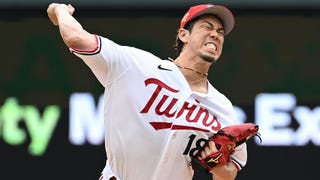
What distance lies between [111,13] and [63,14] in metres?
3.15

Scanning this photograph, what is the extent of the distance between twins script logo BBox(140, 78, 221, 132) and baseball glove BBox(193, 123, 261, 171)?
0.32 feet

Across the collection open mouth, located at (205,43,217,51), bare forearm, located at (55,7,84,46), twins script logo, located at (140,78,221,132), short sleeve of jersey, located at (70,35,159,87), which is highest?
bare forearm, located at (55,7,84,46)

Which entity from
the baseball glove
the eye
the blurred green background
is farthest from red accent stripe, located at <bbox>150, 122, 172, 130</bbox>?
the blurred green background

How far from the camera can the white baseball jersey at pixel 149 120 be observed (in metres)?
5.66

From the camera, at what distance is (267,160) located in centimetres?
857

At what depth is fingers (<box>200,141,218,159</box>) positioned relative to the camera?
5.67 m

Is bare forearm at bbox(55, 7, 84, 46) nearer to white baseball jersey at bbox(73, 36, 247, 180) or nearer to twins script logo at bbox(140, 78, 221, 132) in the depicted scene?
white baseball jersey at bbox(73, 36, 247, 180)

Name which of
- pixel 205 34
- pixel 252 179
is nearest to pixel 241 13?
pixel 252 179

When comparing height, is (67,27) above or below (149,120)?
above

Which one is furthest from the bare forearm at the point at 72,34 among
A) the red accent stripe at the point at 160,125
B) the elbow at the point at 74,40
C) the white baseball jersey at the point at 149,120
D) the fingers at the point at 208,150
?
the fingers at the point at 208,150

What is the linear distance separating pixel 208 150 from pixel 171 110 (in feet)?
0.82

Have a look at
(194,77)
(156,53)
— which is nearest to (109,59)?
(194,77)

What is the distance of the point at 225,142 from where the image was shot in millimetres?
5633

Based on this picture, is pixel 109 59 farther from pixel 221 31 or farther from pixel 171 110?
pixel 221 31
